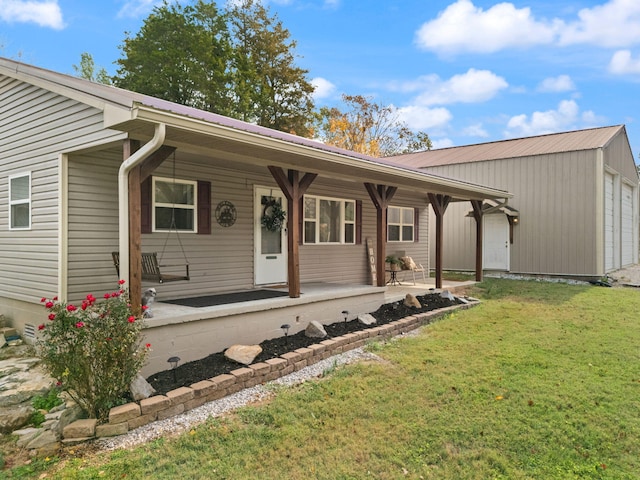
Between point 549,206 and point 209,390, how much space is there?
11.8 meters

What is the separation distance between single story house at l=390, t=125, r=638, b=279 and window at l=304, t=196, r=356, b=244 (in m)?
4.71

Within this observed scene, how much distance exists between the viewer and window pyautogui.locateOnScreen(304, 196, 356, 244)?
840 cm

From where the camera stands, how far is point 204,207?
6.38m

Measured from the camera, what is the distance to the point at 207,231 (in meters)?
6.47

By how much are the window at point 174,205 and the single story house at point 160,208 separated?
0.01m

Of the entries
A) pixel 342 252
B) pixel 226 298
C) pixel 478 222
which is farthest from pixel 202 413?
pixel 478 222

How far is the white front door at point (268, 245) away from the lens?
23.8 ft

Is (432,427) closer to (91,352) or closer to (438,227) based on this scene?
(91,352)

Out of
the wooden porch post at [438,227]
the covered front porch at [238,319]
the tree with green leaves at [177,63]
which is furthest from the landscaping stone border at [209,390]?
the tree with green leaves at [177,63]

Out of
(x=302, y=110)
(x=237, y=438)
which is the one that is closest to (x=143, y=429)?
(x=237, y=438)

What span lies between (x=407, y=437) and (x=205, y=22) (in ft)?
81.2

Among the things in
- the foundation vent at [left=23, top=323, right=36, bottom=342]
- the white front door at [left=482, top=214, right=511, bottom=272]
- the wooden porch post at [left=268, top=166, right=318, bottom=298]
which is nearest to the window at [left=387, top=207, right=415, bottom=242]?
the white front door at [left=482, top=214, right=511, bottom=272]

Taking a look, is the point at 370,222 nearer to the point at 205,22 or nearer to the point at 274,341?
the point at 274,341

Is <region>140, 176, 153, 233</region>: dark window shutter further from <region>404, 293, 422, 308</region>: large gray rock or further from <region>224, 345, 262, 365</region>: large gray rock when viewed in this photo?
<region>404, 293, 422, 308</region>: large gray rock
